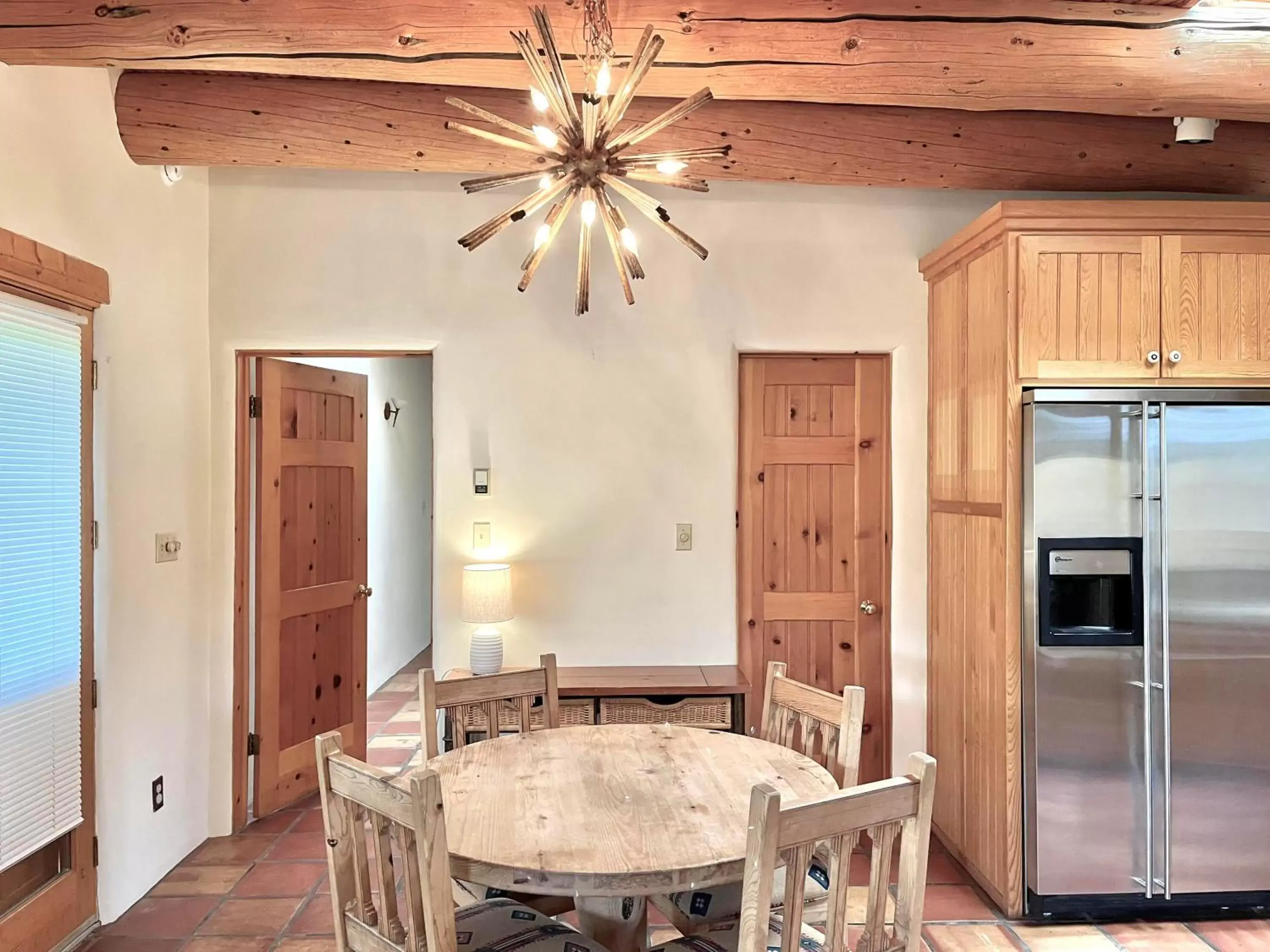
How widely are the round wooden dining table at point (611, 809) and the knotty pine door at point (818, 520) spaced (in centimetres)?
121

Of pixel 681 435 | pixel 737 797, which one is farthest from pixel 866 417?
pixel 737 797

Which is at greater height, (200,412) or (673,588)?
(200,412)

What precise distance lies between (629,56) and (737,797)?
1898mm

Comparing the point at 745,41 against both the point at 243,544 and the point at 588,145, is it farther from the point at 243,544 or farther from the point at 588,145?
the point at 243,544

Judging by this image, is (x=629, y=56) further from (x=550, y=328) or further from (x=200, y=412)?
(x=200, y=412)

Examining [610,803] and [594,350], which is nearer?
[610,803]

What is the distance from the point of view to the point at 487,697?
243cm

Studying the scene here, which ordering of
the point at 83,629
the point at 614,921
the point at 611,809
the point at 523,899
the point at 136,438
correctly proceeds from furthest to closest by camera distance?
1. the point at 136,438
2. the point at 83,629
3. the point at 523,899
4. the point at 614,921
5. the point at 611,809

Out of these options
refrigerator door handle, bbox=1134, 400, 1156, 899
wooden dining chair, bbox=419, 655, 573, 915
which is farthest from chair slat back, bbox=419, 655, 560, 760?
refrigerator door handle, bbox=1134, 400, 1156, 899

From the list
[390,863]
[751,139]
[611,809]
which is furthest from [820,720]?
[751,139]

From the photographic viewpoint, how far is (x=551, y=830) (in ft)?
5.28

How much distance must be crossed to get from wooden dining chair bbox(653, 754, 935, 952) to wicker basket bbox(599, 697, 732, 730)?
1.50 metres

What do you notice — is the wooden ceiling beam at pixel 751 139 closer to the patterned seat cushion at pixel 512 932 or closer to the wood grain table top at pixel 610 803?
the wood grain table top at pixel 610 803

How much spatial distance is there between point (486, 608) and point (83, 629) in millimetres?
1282
